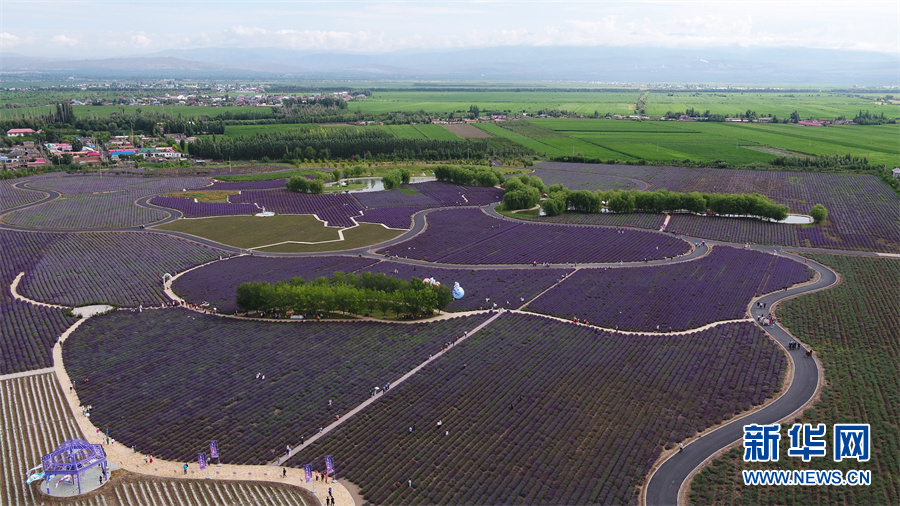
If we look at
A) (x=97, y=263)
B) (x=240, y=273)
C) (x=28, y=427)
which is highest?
(x=240, y=273)

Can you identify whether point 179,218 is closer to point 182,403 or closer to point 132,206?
point 132,206

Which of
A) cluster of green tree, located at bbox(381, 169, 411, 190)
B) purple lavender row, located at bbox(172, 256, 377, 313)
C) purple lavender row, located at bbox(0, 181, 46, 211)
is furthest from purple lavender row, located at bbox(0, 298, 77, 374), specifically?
cluster of green tree, located at bbox(381, 169, 411, 190)

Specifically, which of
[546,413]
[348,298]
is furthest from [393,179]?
[546,413]

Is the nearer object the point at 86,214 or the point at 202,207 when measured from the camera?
the point at 86,214

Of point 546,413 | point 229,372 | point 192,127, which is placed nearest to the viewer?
point 546,413

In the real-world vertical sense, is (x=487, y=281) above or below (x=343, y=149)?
below

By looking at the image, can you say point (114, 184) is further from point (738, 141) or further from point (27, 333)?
point (738, 141)

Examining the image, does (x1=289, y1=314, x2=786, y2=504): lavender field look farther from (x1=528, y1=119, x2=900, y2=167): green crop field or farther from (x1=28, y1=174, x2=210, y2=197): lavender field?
(x1=528, y1=119, x2=900, y2=167): green crop field
